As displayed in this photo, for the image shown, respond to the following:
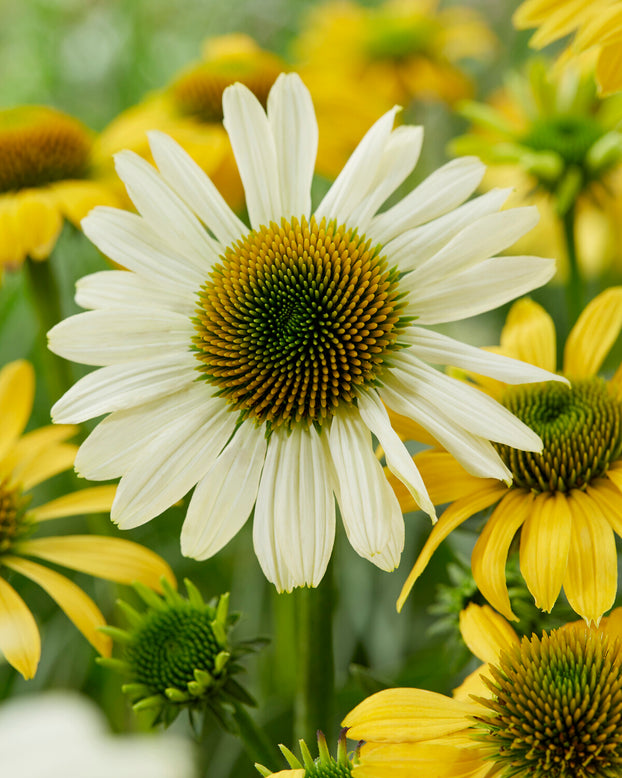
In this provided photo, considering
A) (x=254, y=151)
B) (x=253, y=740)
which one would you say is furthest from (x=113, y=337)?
(x=253, y=740)

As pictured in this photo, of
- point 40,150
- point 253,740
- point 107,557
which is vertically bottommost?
point 253,740

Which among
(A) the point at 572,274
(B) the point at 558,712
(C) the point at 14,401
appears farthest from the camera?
(A) the point at 572,274

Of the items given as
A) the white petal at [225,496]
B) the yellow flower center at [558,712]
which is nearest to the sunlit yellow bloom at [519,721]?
the yellow flower center at [558,712]

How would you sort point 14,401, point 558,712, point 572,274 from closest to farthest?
point 558,712
point 14,401
point 572,274

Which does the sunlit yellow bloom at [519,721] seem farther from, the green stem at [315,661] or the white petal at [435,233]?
the white petal at [435,233]

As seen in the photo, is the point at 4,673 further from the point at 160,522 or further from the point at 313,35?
the point at 313,35

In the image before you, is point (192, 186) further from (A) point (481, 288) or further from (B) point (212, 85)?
(B) point (212, 85)

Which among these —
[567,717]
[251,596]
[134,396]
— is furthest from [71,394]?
[251,596]

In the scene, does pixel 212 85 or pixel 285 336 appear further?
pixel 212 85

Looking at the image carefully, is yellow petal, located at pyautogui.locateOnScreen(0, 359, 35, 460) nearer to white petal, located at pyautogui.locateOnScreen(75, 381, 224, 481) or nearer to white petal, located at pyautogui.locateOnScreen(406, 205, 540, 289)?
white petal, located at pyautogui.locateOnScreen(75, 381, 224, 481)
